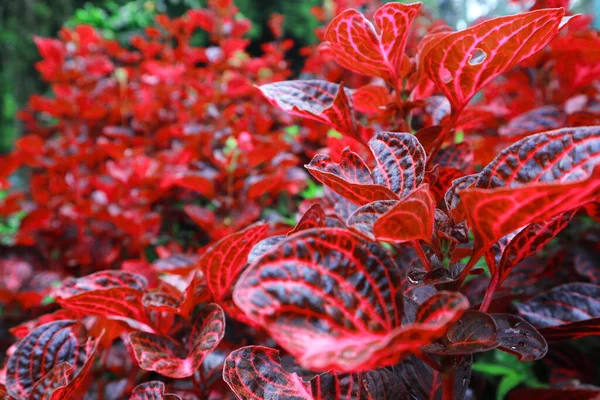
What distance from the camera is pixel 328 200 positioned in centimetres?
82

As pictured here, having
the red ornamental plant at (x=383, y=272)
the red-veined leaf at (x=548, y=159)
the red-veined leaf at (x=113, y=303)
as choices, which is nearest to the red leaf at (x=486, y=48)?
the red ornamental plant at (x=383, y=272)

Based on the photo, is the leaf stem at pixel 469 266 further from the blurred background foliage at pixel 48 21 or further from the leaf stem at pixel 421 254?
the blurred background foliage at pixel 48 21

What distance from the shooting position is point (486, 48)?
1.47 ft

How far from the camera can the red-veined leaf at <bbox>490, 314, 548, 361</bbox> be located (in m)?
0.42

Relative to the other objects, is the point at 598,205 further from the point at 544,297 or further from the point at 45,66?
the point at 45,66

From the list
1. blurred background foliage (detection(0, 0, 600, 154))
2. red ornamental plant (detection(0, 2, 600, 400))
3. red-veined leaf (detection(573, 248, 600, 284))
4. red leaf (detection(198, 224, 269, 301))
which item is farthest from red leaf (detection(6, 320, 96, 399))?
blurred background foliage (detection(0, 0, 600, 154))

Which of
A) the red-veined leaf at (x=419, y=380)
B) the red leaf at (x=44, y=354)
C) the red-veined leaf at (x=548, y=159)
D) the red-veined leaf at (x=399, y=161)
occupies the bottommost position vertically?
the red leaf at (x=44, y=354)

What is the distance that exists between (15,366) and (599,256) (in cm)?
109

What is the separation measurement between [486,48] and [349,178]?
0.20m

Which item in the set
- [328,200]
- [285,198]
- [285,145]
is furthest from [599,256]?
[285,198]

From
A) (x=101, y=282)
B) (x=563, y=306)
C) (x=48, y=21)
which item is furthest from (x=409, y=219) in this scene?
(x=48, y=21)

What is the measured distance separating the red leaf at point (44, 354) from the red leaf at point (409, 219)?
451 millimetres

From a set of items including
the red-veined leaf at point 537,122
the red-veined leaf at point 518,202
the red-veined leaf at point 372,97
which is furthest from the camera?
the red-veined leaf at point 537,122

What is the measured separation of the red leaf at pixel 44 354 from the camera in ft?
1.98
